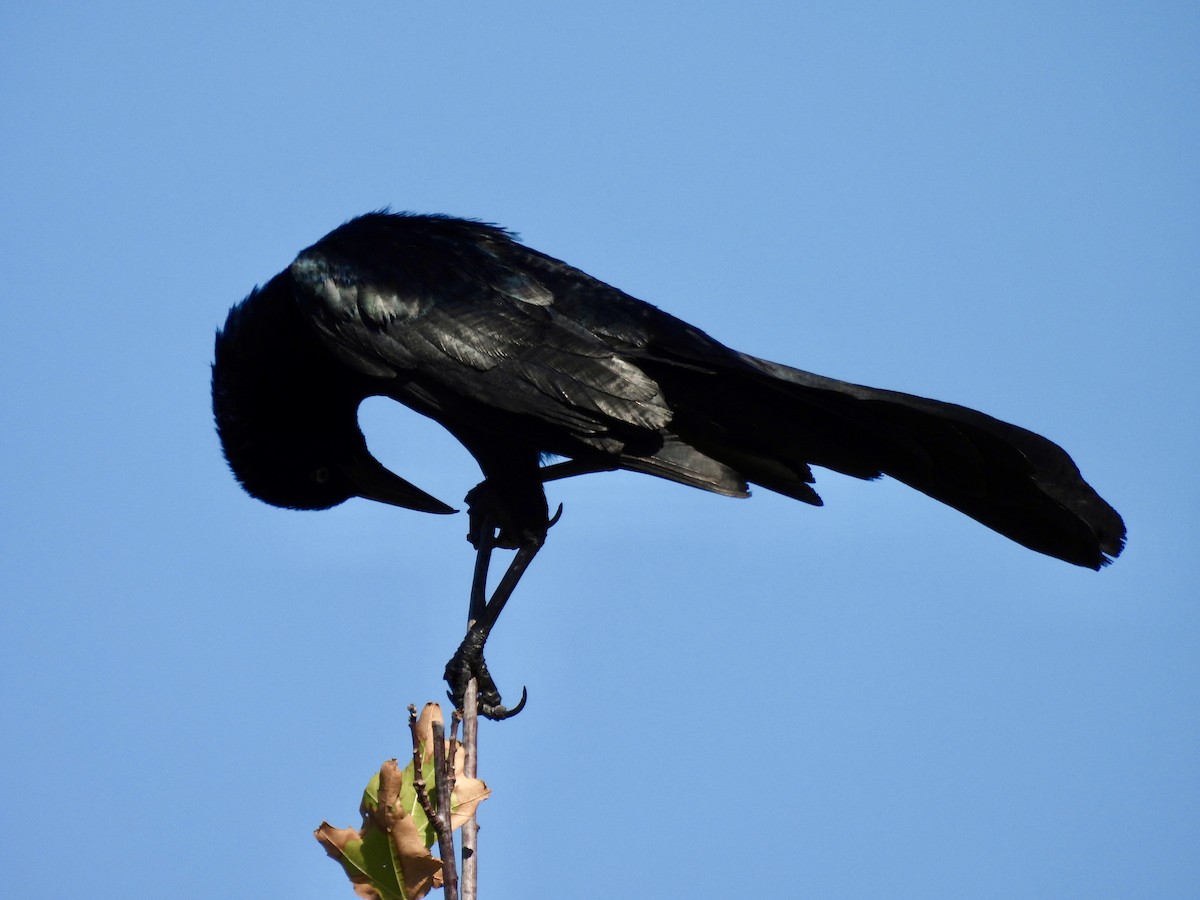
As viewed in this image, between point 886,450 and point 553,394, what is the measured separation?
122 cm

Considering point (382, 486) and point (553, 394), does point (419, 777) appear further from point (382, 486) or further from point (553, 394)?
point (382, 486)

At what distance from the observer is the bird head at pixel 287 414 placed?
589cm

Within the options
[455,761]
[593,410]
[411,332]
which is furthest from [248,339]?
[455,761]

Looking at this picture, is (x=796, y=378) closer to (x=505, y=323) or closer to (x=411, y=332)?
(x=505, y=323)

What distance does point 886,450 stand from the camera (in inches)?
198

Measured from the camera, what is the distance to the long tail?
4793 mm

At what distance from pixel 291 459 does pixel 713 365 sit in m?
1.97

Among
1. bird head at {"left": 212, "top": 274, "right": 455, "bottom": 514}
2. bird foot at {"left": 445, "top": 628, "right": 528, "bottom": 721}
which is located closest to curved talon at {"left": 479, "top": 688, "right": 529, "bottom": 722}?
bird foot at {"left": 445, "top": 628, "right": 528, "bottom": 721}

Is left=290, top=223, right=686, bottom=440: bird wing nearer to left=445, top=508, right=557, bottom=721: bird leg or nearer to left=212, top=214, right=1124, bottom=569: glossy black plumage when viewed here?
left=212, top=214, right=1124, bottom=569: glossy black plumage

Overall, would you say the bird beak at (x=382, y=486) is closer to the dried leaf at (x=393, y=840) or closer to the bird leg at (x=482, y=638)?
the bird leg at (x=482, y=638)

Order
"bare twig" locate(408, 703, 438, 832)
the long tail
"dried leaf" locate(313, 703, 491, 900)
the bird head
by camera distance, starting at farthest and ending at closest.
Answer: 1. the bird head
2. the long tail
3. "dried leaf" locate(313, 703, 491, 900)
4. "bare twig" locate(408, 703, 438, 832)

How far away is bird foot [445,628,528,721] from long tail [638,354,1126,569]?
0.92 meters

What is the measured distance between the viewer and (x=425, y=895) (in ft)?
11.2

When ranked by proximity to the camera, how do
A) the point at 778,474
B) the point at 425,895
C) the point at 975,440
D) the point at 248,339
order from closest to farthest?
the point at 425,895 → the point at 975,440 → the point at 778,474 → the point at 248,339
